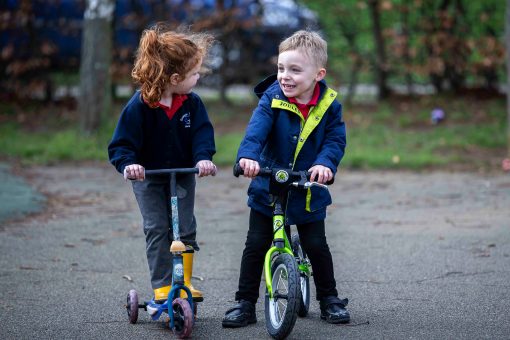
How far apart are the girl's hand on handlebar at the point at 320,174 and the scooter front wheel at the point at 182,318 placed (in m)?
0.86

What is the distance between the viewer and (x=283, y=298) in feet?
14.8

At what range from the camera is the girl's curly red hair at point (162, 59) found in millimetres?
4703

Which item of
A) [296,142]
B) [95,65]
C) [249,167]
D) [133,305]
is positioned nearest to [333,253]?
[296,142]

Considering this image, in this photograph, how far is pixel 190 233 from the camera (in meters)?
4.91

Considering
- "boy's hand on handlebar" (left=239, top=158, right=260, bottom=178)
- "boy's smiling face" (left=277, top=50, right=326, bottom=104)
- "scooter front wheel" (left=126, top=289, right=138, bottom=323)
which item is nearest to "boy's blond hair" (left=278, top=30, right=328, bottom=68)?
"boy's smiling face" (left=277, top=50, right=326, bottom=104)

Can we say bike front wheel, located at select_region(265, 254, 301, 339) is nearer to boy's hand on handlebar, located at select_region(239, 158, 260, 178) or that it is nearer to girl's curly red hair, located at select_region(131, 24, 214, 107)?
boy's hand on handlebar, located at select_region(239, 158, 260, 178)

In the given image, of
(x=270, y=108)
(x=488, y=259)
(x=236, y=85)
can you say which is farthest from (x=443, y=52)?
(x=270, y=108)

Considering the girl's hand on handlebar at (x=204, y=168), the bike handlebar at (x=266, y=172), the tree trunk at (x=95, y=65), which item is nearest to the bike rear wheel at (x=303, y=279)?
the bike handlebar at (x=266, y=172)

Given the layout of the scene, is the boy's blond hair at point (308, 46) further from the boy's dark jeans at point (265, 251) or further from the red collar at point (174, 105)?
the boy's dark jeans at point (265, 251)

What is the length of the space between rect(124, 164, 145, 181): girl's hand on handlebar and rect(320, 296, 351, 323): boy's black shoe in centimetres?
117

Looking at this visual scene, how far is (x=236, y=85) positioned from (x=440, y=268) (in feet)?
29.9

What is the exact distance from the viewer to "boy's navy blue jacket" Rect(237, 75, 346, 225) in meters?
4.72

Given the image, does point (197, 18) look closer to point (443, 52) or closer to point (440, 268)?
point (443, 52)

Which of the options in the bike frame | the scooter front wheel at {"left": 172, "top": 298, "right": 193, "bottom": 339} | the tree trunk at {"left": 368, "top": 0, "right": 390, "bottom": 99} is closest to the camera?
the scooter front wheel at {"left": 172, "top": 298, "right": 193, "bottom": 339}
